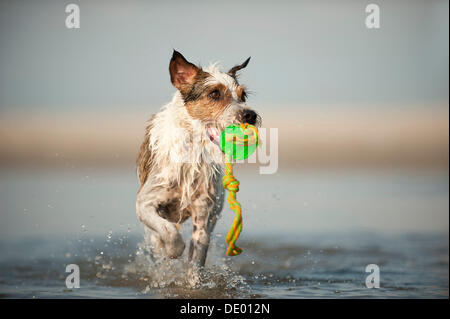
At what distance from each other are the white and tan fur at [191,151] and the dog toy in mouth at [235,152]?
0.10 meters

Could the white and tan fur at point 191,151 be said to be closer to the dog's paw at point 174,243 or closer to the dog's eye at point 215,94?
the dog's eye at point 215,94

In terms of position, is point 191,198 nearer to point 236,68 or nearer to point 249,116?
point 249,116

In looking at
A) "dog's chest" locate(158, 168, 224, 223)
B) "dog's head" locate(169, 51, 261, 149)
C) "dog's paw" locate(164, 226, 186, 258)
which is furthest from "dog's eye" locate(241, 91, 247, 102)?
"dog's paw" locate(164, 226, 186, 258)

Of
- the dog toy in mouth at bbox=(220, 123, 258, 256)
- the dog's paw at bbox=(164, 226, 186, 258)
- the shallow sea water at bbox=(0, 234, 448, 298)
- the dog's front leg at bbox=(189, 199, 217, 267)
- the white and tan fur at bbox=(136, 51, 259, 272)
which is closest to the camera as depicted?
the dog's paw at bbox=(164, 226, 186, 258)

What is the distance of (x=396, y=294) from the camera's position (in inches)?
249

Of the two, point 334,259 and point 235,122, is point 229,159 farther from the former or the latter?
point 334,259

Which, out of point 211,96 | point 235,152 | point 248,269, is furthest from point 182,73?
point 248,269

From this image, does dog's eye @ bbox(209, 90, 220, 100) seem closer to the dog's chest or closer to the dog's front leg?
the dog's chest

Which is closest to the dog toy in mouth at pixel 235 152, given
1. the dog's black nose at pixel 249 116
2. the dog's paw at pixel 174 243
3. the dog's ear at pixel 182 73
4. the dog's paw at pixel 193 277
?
the dog's black nose at pixel 249 116

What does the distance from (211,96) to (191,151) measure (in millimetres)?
583

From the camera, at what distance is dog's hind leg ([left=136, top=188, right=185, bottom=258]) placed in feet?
17.7

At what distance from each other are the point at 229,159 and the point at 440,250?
4.67 metres

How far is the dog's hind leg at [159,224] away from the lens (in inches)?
212

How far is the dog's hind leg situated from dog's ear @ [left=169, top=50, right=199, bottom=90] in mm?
1149
